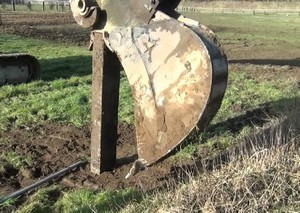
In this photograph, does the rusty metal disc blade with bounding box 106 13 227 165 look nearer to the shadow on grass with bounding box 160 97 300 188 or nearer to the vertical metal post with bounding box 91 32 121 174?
the vertical metal post with bounding box 91 32 121 174

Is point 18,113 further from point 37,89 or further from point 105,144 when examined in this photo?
point 105,144

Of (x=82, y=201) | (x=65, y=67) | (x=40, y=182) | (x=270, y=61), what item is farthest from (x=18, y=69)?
(x=270, y=61)

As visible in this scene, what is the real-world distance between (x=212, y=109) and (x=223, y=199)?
777 millimetres

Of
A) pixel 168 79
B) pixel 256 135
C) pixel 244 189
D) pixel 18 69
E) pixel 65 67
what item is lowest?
pixel 65 67

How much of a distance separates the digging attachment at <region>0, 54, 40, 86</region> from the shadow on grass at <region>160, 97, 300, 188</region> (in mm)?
5939

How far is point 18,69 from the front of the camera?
1166cm

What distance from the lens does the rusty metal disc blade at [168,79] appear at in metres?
4.15

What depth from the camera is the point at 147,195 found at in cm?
460

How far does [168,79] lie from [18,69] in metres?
8.01

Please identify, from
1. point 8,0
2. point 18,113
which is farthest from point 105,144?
point 8,0

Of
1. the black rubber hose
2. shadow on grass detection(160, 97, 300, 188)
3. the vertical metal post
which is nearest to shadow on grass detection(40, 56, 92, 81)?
shadow on grass detection(160, 97, 300, 188)

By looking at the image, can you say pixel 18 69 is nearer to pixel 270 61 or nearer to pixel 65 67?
pixel 65 67

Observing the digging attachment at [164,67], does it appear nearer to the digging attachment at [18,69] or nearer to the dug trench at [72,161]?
the dug trench at [72,161]

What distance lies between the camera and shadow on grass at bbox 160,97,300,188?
514 cm
